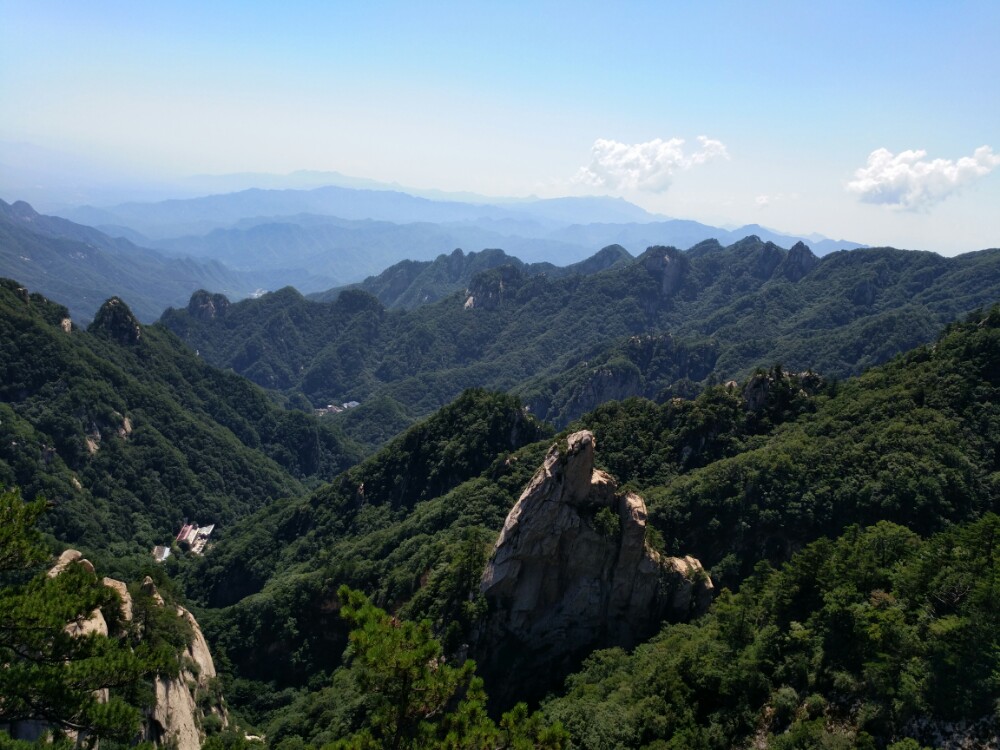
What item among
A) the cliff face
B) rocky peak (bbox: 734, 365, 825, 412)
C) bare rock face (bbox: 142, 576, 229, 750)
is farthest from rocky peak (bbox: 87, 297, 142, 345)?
rocky peak (bbox: 734, 365, 825, 412)

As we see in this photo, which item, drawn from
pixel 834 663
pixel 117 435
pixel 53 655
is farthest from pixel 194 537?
pixel 834 663

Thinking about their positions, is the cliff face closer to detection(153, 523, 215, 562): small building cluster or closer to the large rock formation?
the large rock formation

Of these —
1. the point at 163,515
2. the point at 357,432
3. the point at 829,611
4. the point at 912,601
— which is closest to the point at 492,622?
the point at 829,611

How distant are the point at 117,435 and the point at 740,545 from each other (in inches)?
4021

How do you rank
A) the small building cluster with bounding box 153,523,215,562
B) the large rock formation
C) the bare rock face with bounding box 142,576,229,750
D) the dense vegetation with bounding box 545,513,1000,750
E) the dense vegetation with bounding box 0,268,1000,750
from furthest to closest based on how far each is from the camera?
the small building cluster with bounding box 153,523,215,562
the large rock formation
the bare rock face with bounding box 142,576,229,750
the dense vegetation with bounding box 0,268,1000,750
the dense vegetation with bounding box 545,513,1000,750

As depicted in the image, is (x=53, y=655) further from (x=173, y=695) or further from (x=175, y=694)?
(x=175, y=694)

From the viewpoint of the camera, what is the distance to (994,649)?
21.4 meters

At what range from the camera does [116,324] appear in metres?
135

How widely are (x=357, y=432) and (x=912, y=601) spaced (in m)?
170

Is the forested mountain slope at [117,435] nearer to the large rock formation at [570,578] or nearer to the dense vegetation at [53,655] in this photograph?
the large rock formation at [570,578]

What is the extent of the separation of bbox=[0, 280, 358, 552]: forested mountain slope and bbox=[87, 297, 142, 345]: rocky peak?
0.22 metres

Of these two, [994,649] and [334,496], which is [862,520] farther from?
[334,496]

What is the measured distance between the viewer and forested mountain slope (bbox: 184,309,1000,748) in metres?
25.7

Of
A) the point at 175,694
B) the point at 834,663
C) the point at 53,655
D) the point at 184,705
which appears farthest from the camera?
the point at 184,705
